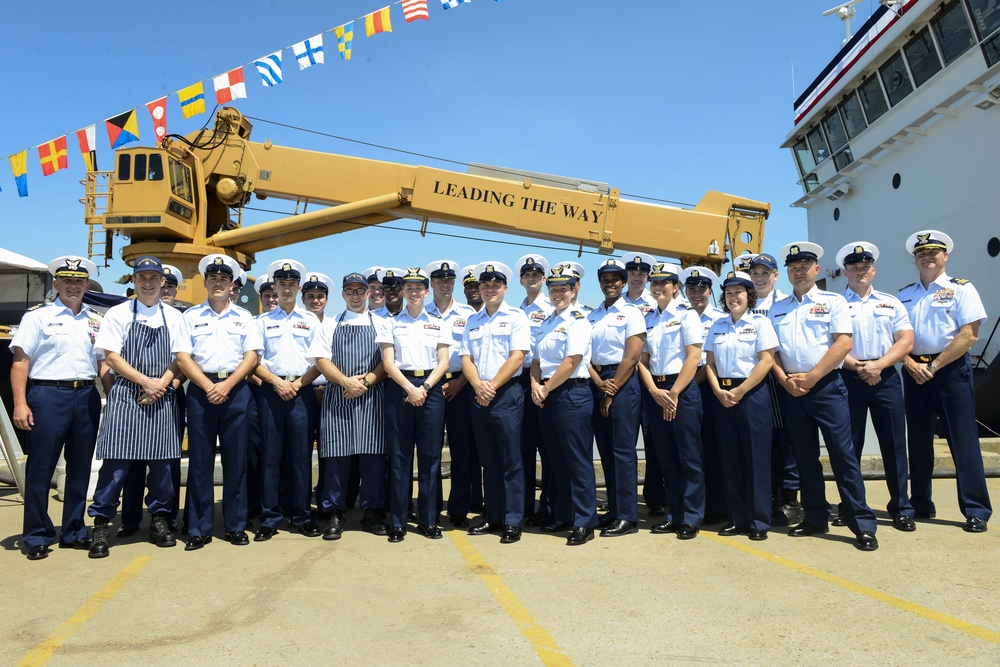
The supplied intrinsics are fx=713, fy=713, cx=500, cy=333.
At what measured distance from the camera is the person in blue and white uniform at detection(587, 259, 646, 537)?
499cm

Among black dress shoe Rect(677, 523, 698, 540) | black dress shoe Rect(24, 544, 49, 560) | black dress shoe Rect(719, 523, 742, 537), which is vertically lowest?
black dress shoe Rect(719, 523, 742, 537)

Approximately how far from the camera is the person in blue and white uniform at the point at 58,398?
4.61 metres

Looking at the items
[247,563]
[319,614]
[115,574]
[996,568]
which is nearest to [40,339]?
[115,574]

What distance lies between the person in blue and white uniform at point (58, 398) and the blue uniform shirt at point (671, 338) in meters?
3.83

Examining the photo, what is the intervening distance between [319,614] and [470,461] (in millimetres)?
2329


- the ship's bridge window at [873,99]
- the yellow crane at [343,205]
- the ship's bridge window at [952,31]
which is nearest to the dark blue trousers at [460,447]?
the yellow crane at [343,205]

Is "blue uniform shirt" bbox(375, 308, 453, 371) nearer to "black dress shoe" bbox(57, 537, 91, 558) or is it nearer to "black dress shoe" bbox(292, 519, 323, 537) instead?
"black dress shoe" bbox(292, 519, 323, 537)

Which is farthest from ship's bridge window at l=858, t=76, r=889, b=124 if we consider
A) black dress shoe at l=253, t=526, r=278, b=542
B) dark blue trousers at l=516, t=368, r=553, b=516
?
black dress shoe at l=253, t=526, r=278, b=542

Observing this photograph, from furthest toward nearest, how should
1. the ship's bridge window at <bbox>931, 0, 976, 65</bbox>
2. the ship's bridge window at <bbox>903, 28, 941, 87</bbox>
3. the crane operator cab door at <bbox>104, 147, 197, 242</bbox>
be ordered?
the ship's bridge window at <bbox>903, 28, 941, 87</bbox>, the ship's bridge window at <bbox>931, 0, 976, 65</bbox>, the crane operator cab door at <bbox>104, 147, 197, 242</bbox>

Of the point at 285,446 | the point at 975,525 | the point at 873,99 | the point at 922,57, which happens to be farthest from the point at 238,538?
the point at 873,99

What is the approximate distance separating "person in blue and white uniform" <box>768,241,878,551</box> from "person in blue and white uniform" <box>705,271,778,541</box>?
0.16 meters

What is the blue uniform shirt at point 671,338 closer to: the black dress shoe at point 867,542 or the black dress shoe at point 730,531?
the black dress shoe at point 730,531

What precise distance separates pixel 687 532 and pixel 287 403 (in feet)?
9.75

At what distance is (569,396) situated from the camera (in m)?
4.91
